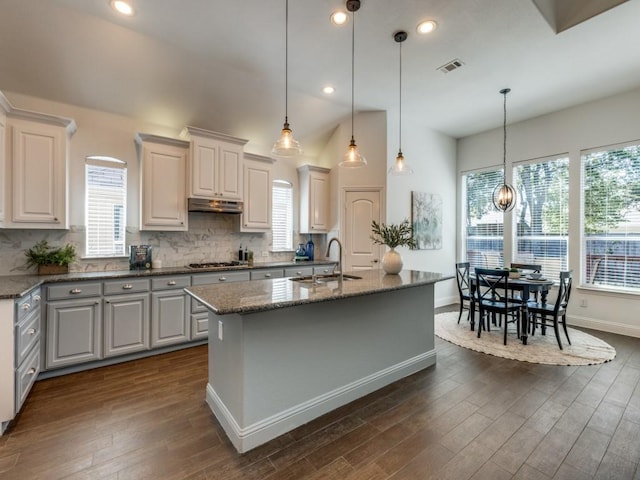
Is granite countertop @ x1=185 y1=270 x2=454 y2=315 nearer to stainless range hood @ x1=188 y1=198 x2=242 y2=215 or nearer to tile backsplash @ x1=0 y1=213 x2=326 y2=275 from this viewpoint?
stainless range hood @ x1=188 y1=198 x2=242 y2=215

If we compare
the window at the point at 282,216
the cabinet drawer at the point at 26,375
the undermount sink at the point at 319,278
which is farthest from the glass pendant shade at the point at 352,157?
A: the cabinet drawer at the point at 26,375

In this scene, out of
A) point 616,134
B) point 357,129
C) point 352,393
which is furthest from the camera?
point 357,129

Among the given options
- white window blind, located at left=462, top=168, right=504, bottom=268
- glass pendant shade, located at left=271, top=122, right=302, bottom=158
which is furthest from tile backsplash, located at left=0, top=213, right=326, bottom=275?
white window blind, located at left=462, top=168, right=504, bottom=268

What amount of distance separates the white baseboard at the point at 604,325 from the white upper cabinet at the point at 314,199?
4259 mm

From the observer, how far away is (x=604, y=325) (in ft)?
14.6

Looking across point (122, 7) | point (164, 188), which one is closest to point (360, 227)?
point (164, 188)

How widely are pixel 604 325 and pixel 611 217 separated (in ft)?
5.31

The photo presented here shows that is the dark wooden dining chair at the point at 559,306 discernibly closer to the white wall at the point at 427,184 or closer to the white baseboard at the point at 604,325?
the white baseboard at the point at 604,325

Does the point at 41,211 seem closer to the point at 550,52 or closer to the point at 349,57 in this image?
the point at 349,57

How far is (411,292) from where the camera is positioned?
3053mm

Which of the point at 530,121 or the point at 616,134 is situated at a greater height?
the point at 530,121

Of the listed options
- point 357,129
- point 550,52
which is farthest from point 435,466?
point 357,129

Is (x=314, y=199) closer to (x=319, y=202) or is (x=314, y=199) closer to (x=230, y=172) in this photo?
(x=319, y=202)

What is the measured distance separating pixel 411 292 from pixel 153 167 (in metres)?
3.42
